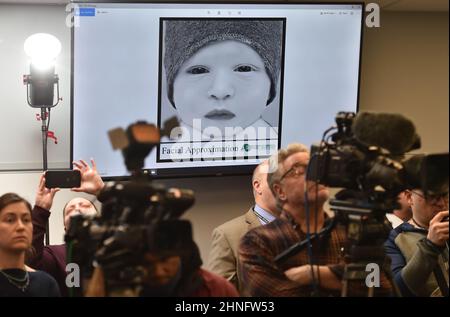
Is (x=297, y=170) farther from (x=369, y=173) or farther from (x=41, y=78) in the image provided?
(x=41, y=78)

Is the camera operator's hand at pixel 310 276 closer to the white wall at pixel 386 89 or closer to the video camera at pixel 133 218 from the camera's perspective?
the white wall at pixel 386 89

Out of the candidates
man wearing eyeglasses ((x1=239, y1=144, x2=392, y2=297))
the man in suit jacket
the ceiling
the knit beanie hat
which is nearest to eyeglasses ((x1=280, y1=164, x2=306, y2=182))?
man wearing eyeglasses ((x1=239, y1=144, x2=392, y2=297))

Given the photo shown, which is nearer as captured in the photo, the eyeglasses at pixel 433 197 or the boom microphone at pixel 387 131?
the boom microphone at pixel 387 131

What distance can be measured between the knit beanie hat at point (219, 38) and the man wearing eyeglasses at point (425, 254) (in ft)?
3.69

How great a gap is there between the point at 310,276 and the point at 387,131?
1.16ft

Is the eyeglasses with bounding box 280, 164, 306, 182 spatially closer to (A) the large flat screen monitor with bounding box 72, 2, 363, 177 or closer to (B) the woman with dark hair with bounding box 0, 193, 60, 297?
(B) the woman with dark hair with bounding box 0, 193, 60, 297

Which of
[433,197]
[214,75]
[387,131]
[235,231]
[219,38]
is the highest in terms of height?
[219,38]

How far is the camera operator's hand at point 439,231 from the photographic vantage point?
1.75 metres

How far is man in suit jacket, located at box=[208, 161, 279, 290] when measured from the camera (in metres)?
1.85

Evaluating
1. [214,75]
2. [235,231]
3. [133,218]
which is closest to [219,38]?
[214,75]

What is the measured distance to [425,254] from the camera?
69.2 inches

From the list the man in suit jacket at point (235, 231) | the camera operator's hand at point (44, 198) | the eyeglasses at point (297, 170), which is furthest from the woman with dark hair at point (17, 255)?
the eyeglasses at point (297, 170)

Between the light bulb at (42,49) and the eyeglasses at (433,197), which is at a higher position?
the light bulb at (42,49)
